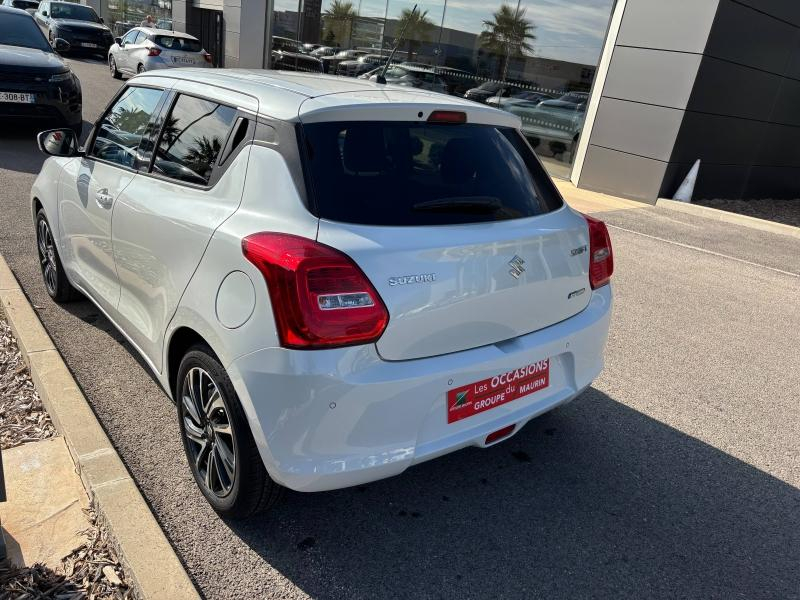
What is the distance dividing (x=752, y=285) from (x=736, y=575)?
216 inches

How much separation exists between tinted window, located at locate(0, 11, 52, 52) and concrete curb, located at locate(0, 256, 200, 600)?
7.97 metres

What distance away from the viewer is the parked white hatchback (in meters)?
17.9

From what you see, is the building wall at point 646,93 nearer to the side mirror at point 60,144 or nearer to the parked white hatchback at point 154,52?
the side mirror at point 60,144

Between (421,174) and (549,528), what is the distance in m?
1.64

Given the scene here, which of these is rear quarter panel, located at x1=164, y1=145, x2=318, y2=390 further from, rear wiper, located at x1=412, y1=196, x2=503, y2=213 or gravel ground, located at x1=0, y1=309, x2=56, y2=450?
gravel ground, located at x1=0, y1=309, x2=56, y2=450

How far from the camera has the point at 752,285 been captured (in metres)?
7.23

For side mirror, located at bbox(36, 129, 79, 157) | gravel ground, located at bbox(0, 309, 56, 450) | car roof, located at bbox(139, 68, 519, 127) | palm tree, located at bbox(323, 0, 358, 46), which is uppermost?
palm tree, located at bbox(323, 0, 358, 46)

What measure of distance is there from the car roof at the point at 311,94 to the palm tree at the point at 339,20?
16.7 m

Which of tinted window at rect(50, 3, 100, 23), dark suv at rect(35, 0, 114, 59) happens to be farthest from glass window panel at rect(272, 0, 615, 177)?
tinted window at rect(50, 3, 100, 23)

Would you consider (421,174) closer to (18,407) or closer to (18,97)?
(18,407)

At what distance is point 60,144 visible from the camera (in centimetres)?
385

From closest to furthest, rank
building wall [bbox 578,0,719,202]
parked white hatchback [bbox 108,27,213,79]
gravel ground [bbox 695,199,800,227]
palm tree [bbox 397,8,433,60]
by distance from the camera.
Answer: building wall [bbox 578,0,719,202]
gravel ground [bbox 695,199,800,227]
palm tree [bbox 397,8,433,60]
parked white hatchback [bbox 108,27,213,79]

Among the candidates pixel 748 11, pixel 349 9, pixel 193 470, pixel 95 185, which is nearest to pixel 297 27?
pixel 349 9

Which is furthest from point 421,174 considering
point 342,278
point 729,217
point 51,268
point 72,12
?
point 72,12
